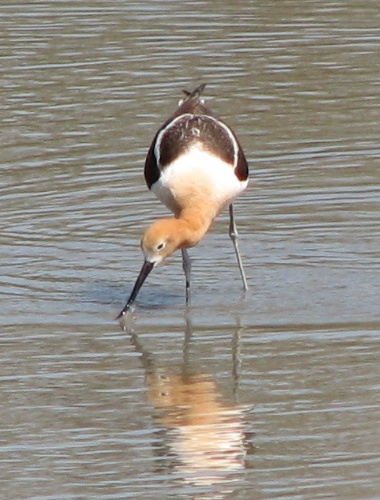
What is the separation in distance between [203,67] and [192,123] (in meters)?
Answer: 5.18

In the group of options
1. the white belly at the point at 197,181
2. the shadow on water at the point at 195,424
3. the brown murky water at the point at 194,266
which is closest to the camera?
the shadow on water at the point at 195,424

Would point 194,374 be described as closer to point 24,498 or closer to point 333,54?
point 24,498

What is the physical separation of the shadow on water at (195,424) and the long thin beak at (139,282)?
46cm

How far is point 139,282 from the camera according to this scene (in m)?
9.22

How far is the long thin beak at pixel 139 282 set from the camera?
30.0 feet

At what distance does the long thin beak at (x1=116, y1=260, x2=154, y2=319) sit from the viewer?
30.0 feet

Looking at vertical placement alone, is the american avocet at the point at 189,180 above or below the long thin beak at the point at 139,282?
above

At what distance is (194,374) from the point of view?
27.6 feet

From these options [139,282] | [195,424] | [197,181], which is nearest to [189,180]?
[197,181]

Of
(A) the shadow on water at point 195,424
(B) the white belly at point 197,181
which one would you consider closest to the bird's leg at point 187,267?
(B) the white belly at point 197,181

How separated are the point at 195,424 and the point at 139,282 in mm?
1851

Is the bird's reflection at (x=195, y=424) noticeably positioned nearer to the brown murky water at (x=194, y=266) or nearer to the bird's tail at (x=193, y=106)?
the brown murky water at (x=194, y=266)

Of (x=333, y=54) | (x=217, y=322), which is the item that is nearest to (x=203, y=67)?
(x=333, y=54)

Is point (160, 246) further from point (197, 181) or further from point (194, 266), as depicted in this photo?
point (194, 266)
